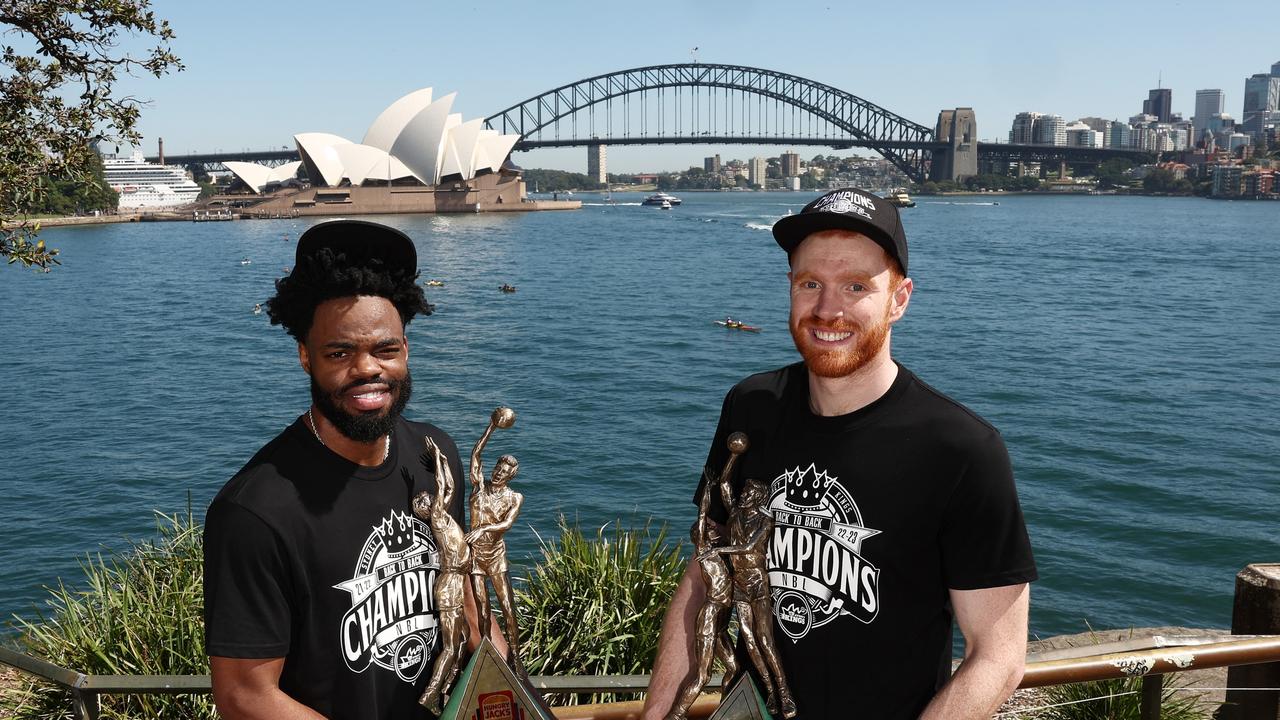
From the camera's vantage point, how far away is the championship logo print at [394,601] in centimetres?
218

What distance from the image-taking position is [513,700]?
7.42 feet

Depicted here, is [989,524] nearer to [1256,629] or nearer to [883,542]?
[883,542]

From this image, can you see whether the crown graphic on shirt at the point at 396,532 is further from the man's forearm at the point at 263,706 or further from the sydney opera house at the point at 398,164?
the sydney opera house at the point at 398,164

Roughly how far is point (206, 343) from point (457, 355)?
9714 millimetres

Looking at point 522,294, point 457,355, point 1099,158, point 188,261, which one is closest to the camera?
point 457,355

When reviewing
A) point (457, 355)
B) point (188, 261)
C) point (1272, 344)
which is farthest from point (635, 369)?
point (188, 261)

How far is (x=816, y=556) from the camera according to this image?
2.20 m

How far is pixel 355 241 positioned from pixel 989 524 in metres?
1.46

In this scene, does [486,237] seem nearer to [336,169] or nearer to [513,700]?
[336,169]

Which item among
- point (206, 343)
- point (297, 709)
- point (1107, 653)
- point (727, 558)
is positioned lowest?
point (206, 343)

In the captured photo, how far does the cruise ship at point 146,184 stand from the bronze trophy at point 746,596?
118m

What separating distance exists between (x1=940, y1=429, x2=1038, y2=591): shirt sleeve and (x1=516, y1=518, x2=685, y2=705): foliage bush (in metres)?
3.23

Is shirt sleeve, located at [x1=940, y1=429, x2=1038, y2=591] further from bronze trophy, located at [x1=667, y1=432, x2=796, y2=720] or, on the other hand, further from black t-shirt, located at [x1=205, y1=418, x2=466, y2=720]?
black t-shirt, located at [x1=205, y1=418, x2=466, y2=720]

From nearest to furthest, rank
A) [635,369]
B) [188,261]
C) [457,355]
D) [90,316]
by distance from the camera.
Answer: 1. [635,369]
2. [457,355]
3. [90,316]
4. [188,261]
